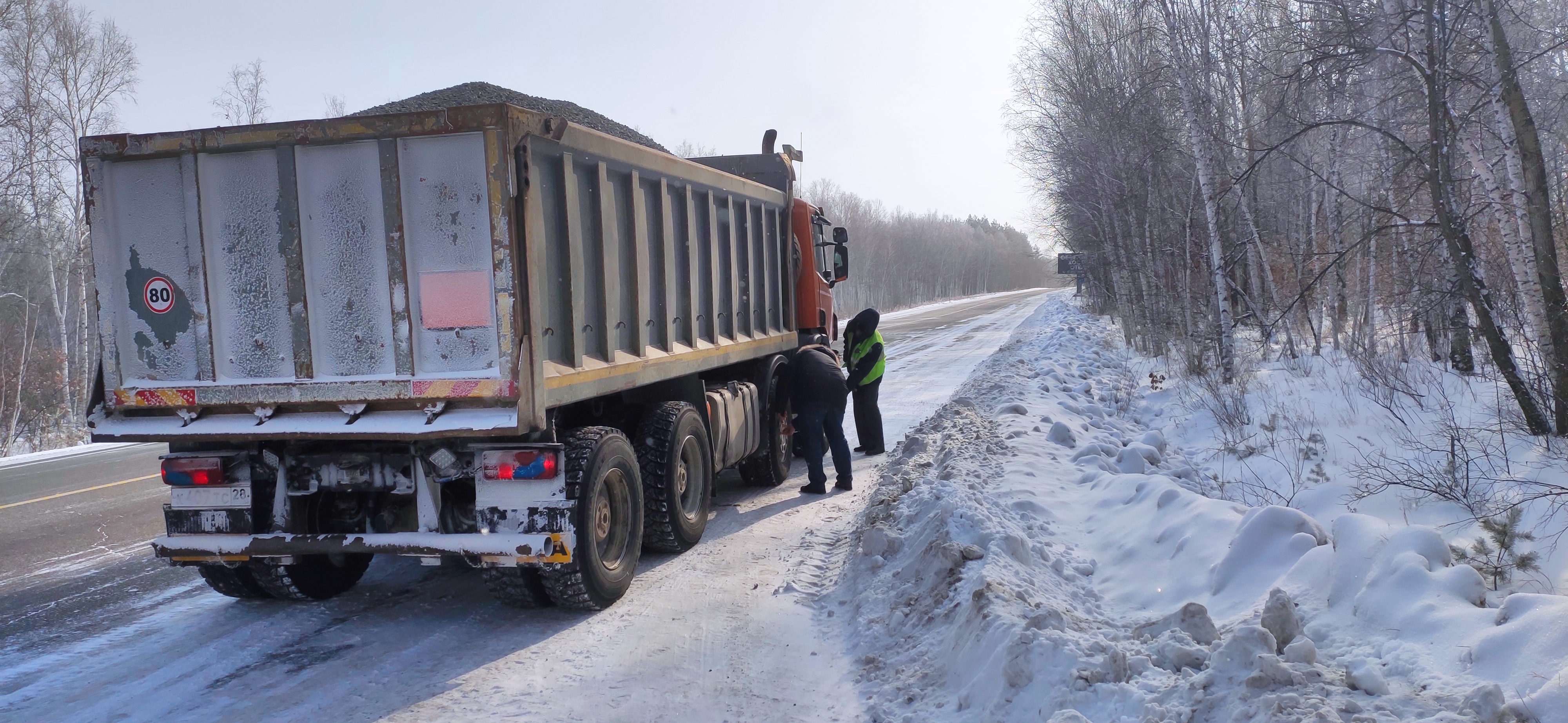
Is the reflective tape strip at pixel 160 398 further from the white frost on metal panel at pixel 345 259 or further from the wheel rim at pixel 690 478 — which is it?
the wheel rim at pixel 690 478

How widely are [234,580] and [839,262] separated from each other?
22.9 ft

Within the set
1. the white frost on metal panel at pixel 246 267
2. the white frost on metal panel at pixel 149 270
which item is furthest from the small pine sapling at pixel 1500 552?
the white frost on metal panel at pixel 149 270

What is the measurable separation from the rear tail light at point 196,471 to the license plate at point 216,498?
0.04 metres

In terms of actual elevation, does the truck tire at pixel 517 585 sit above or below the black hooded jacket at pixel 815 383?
below

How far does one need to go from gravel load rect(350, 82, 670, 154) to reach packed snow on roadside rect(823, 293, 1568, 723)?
3.67 metres

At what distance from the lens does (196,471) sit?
4836mm

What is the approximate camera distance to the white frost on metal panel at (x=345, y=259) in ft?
15.0

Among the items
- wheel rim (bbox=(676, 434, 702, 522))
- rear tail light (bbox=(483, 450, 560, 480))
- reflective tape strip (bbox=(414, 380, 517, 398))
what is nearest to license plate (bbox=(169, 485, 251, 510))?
reflective tape strip (bbox=(414, 380, 517, 398))

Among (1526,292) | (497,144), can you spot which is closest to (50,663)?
(497,144)

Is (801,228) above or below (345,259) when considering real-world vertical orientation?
above

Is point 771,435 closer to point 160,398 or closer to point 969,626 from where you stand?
point 969,626

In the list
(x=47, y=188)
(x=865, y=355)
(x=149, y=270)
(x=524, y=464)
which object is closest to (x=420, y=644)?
(x=524, y=464)

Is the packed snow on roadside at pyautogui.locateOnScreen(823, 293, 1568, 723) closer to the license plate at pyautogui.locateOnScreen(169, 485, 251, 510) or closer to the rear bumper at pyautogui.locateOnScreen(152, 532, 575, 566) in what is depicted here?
the rear bumper at pyautogui.locateOnScreen(152, 532, 575, 566)

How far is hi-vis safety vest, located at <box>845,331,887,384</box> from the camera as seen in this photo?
31.5 ft
